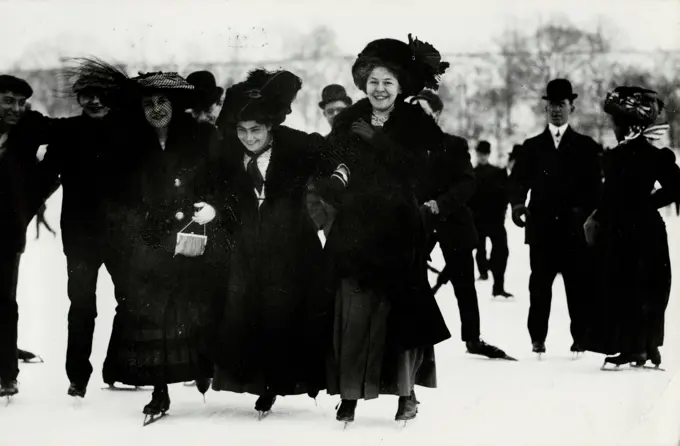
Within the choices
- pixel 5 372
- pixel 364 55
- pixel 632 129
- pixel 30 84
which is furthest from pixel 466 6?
pixel 5 372

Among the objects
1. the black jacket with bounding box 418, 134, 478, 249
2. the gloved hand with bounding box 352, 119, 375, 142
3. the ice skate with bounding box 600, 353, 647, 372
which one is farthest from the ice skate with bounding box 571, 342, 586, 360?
the gloved hand with bounding box 352, 119, 375, 142

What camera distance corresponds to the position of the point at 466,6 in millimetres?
6340

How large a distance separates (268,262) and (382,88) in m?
1.20

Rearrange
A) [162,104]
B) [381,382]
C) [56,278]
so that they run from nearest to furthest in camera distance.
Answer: [381,382] < [162,104] < [56,278]

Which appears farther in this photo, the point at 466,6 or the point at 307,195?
the point at 466,6

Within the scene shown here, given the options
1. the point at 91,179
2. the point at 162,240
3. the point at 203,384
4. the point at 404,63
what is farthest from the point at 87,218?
the point at 404,63

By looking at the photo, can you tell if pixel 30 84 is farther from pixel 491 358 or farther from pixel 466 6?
pixel 491 358

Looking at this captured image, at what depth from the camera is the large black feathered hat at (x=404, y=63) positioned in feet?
18.6

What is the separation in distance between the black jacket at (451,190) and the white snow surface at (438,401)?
0.75ft

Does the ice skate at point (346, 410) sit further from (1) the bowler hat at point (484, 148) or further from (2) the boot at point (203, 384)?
(1) the bowler hat at point (484, 148)

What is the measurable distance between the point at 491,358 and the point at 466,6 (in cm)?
228

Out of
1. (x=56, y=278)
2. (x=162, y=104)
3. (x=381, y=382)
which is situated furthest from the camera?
(x=56, y=278)

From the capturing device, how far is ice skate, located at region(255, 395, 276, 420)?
575 centimetres

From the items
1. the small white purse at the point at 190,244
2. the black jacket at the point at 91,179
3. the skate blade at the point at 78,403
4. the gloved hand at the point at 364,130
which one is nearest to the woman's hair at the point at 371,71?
the gloved hand at the point at 364,130
